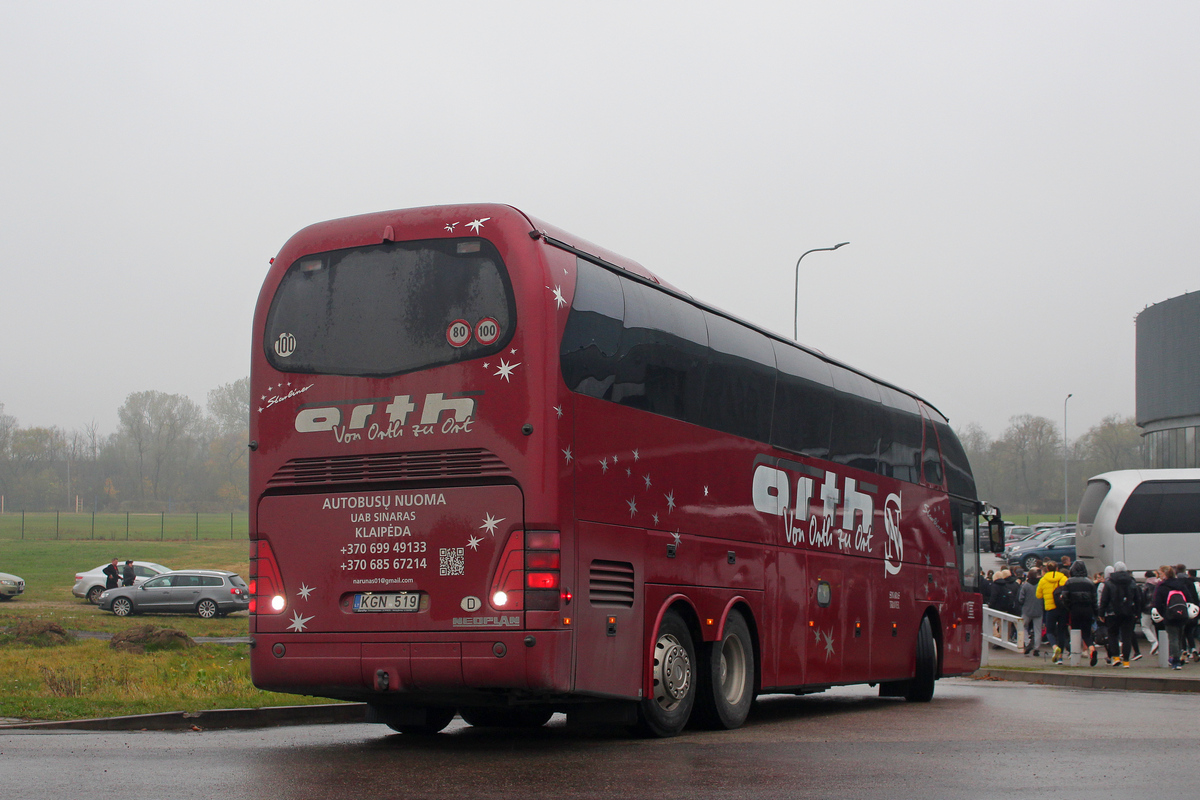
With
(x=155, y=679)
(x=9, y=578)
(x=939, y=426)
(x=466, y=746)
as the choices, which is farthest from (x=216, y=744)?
(x=9, y=578)

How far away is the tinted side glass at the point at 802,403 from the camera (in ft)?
43.1

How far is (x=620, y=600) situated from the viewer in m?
10.1

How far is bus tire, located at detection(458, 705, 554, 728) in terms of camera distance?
1191cm

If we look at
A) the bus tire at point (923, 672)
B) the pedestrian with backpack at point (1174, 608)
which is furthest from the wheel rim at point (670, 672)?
the pedestrian with backpack at point (1174, 608)

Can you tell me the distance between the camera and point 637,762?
9047 mm

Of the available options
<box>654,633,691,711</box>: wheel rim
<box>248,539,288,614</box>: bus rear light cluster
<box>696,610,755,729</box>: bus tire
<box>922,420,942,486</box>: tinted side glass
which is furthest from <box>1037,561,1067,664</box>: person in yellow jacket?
<box>248,539,288,614</box>: bus rear light cluster

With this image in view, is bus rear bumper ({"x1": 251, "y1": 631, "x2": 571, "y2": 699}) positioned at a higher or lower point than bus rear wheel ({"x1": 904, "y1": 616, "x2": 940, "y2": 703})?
higher

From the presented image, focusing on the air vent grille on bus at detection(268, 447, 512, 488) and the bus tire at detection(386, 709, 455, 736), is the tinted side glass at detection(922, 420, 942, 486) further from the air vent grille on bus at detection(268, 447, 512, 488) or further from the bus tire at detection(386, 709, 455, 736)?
the air vent grille on bus at detection(268, 447, 512, 488)

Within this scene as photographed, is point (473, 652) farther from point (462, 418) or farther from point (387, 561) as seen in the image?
point (462, 418)

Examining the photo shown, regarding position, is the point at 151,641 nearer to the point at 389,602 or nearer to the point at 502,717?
the point at 502,717

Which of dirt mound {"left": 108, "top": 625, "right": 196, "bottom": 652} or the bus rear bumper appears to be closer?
the bus rear bumper

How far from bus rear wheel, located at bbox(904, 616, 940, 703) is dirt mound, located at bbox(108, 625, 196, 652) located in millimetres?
13316

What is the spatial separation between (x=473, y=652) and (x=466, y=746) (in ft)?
5.22

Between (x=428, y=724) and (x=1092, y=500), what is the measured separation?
27.5 m
